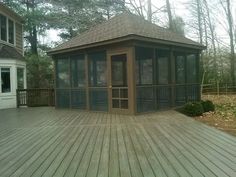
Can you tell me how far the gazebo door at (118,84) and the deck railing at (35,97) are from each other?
19.2ft

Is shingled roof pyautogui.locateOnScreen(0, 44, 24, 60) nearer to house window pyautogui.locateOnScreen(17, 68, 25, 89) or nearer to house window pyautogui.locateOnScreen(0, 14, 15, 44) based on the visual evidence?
house window pyautogui.locateOnScreen(0, 14, 15, 44)

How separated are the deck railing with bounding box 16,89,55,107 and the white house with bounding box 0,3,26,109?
359 mm

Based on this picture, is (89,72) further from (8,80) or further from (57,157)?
(57,157)

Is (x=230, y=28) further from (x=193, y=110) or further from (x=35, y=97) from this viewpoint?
(x=193, y=110)

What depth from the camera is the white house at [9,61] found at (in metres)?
15.8

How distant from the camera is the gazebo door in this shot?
11273mm

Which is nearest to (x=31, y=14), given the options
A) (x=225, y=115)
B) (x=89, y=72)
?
(x=89, y=72)

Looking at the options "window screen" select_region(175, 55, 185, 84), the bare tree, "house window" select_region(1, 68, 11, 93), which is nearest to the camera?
Result: "window screen" select_region(175, 55, 185, 84)

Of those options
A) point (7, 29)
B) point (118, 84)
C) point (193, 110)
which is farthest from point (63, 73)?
point (193, 110)

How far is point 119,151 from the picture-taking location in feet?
17.9

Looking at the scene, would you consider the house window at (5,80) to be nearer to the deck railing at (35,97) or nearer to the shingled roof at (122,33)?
the deck railing at (35,97)

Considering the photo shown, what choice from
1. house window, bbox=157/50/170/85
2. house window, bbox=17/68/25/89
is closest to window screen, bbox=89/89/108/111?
house window, bbox=157/50/170/85

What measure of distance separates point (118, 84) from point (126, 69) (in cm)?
62

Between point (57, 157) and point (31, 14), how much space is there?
64.9 ft
